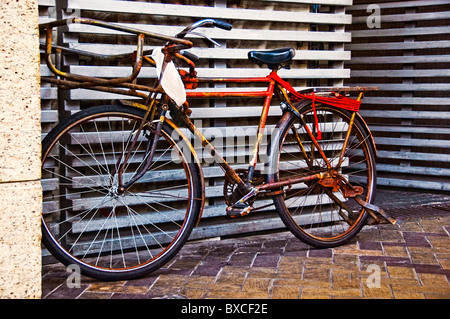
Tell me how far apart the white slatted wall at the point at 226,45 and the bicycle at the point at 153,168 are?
24cm

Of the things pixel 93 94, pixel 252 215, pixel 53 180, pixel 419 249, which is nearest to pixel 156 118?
pixel 93 94

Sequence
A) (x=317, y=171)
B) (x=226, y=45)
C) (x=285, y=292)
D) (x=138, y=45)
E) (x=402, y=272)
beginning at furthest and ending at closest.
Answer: (x=226, y=45) < (x=317, y=171) < (x=402, y=272) < (x=285, y=292) < (x=138, y=45)

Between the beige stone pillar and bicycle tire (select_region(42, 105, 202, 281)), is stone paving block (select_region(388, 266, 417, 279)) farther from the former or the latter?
the beige stone pillar

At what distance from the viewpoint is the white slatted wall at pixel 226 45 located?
3.93 meters

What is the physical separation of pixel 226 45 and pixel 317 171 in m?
1.29

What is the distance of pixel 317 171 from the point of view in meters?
4.25

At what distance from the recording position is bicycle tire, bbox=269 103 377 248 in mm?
4078

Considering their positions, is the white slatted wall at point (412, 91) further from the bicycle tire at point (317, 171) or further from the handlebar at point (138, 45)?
the handlebar at point (138, 45)

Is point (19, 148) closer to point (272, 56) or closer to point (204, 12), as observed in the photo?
point (272, 56)

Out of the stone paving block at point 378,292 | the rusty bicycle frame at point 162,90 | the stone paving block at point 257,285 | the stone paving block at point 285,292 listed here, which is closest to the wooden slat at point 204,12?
the rusty bicycle frame at point 162,90

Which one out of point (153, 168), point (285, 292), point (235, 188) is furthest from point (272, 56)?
point (285, 292)

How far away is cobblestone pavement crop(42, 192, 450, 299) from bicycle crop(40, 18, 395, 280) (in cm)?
15

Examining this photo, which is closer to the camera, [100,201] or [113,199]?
[113,199]

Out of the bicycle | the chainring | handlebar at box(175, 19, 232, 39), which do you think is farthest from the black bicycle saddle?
the chainring
